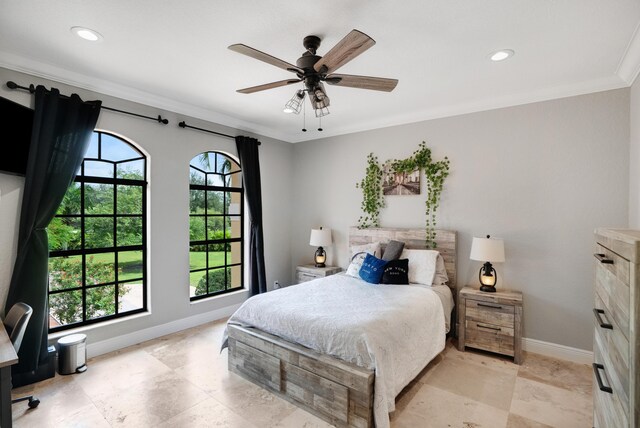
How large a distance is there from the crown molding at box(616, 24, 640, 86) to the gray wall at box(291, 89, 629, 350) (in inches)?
8.4

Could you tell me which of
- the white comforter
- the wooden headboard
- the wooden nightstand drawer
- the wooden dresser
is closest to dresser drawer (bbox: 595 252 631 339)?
the wooden dresser

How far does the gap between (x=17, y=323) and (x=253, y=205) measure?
9.85ft

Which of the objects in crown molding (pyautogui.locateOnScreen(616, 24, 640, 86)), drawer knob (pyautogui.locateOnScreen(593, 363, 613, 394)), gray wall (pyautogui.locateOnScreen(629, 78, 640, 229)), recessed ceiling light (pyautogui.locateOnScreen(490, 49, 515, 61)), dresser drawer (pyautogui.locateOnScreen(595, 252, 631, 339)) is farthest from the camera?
gray wall (pyautogui.locateOnScreen(629, 78, 640, 229))

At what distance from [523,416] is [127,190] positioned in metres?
4.38

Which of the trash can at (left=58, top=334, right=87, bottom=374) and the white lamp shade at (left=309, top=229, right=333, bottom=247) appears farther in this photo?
the white lamp shade at (left=309, top=229, right=333, bottom=247)

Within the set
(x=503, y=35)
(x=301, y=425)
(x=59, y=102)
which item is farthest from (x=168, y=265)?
(x=503, y=35)

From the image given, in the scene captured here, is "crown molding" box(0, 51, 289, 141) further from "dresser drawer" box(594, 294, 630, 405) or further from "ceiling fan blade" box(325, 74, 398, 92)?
"dresser drawer" box(594, 294, 630, 405)

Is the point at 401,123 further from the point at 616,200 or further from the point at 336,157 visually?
the point at 616,200

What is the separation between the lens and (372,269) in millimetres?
3633

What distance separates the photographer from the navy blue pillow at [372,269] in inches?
141

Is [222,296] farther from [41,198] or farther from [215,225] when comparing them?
[41,198]

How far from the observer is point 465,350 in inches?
133

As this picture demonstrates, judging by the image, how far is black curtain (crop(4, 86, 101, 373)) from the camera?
2645 mm

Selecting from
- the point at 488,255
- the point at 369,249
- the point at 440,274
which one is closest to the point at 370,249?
the point at 369,249
